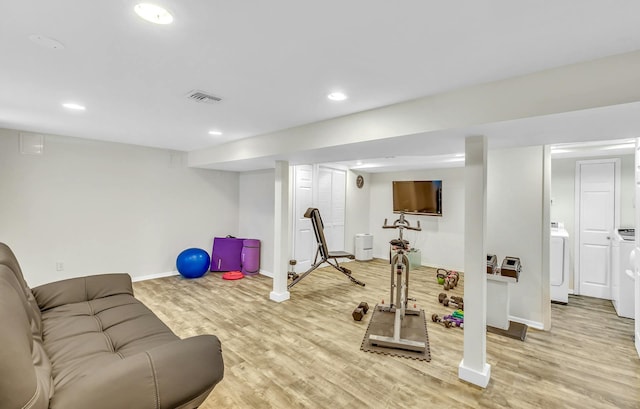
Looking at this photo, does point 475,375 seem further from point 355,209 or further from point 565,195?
point 355,209

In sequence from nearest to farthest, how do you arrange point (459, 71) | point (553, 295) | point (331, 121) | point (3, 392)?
point (3, 392), point (459, 71), point (331, 121), point (553, 295)

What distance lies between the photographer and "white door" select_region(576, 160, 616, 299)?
13.4ft

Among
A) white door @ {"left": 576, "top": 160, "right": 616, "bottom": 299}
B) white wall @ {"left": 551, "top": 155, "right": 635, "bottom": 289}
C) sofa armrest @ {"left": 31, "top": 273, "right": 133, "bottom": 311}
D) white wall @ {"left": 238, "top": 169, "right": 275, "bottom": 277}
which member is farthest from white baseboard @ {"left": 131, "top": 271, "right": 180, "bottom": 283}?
white door @ {"left": 576, "top": 160, "right": 616, "bottom": 299}

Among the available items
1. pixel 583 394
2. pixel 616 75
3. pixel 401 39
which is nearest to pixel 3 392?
pixel 401 39

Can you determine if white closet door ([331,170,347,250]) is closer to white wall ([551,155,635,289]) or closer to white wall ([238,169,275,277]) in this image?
white wall ([238,169,275,277])

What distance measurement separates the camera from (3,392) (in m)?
0.92

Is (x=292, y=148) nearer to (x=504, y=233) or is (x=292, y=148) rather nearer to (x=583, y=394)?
(x=504, y=233)

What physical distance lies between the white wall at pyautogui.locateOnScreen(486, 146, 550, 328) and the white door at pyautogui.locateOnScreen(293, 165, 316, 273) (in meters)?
3.20

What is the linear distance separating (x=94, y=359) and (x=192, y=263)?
11.6 feet

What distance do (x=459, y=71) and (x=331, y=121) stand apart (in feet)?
4.32

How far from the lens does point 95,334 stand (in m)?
Answer: 1.91

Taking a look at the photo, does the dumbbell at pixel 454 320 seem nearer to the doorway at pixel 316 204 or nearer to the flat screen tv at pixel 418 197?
the doorway at pixel 316 204

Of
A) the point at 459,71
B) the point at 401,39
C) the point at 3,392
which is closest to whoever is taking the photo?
the point at 3,392

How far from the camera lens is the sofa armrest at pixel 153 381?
1.12 metres
